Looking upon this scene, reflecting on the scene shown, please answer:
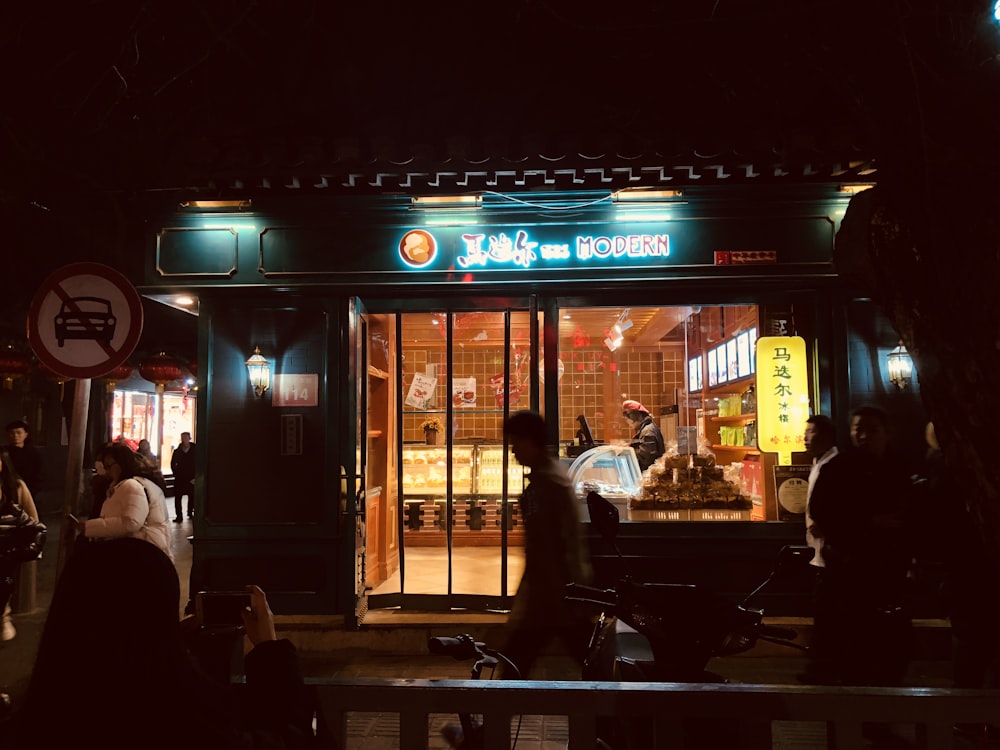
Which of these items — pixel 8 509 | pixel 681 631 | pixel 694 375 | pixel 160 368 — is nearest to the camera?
pixel 681 631

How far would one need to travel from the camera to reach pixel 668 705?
2.18 meters

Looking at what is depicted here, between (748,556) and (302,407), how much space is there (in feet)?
16.4

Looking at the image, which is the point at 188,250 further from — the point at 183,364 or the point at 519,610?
the point at 183,364

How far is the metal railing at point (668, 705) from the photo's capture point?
2.13 meters

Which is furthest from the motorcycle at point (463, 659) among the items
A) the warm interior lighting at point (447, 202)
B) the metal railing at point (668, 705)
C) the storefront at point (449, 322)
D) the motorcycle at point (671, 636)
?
the warm interior lighting at point (447, 202)

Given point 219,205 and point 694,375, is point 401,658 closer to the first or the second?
point 219,205

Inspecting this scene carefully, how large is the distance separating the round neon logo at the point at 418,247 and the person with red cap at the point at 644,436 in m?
3.36

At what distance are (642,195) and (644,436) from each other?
316 cm

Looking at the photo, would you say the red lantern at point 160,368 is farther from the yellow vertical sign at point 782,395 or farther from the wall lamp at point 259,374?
the yellow vertical sign at point 782,395

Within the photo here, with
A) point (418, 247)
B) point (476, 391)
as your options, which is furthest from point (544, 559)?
point (476, 391)

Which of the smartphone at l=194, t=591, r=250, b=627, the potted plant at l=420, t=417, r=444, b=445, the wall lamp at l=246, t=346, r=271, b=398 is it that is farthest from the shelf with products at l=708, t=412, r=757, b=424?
the smartphone at l=194, t=591, r=250, b=627

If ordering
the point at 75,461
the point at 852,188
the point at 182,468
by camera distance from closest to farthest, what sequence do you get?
the point at 75,461 → the point at 852,188 → the point at 182,468

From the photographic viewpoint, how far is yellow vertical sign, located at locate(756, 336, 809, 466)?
23.3 ft

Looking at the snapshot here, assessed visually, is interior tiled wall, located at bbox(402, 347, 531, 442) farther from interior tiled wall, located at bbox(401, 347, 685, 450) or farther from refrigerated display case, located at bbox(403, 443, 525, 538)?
refrigerated display case, located at bbox(403, 443, 525, 538)
